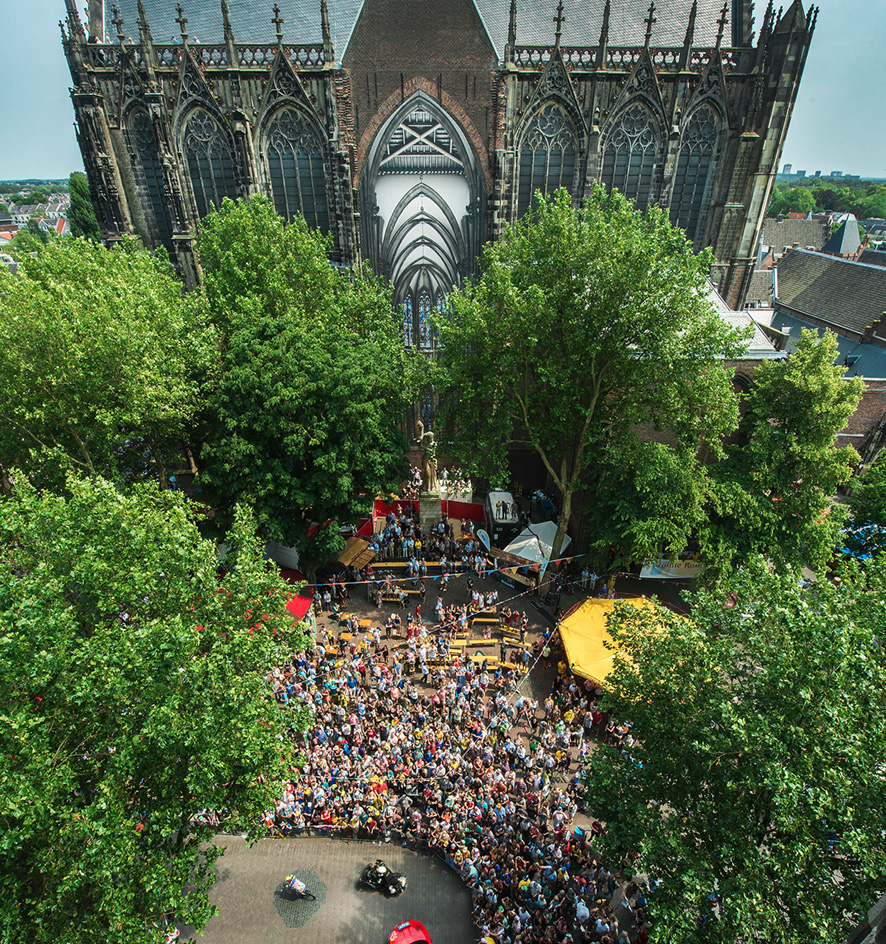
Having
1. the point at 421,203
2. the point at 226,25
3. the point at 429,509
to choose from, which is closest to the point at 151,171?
the point at 226,25

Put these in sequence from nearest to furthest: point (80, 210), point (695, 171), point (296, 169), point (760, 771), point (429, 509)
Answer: point (760, 771), point (429, 509), point (296, 169), point (695, 171), point (80, 210)

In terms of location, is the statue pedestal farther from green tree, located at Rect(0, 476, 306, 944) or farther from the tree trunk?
green tree, located at Rect(0, 476, 306, 944)

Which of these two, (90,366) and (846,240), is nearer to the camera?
(90,366)

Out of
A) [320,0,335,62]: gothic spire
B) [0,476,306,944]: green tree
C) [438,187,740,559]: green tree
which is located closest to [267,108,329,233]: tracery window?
[320,0,335,62]: gothic spire

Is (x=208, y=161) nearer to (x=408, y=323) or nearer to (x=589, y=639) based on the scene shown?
(x=408, y=323)

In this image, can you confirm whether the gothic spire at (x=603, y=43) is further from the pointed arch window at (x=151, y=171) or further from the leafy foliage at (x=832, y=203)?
the leafy foliage at (x=832, y=203)

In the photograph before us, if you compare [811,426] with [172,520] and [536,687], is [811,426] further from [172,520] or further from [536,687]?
[172,520]

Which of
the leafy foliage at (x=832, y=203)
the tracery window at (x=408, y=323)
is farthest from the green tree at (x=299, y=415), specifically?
the leafy foliage at (x=832, y=203)
